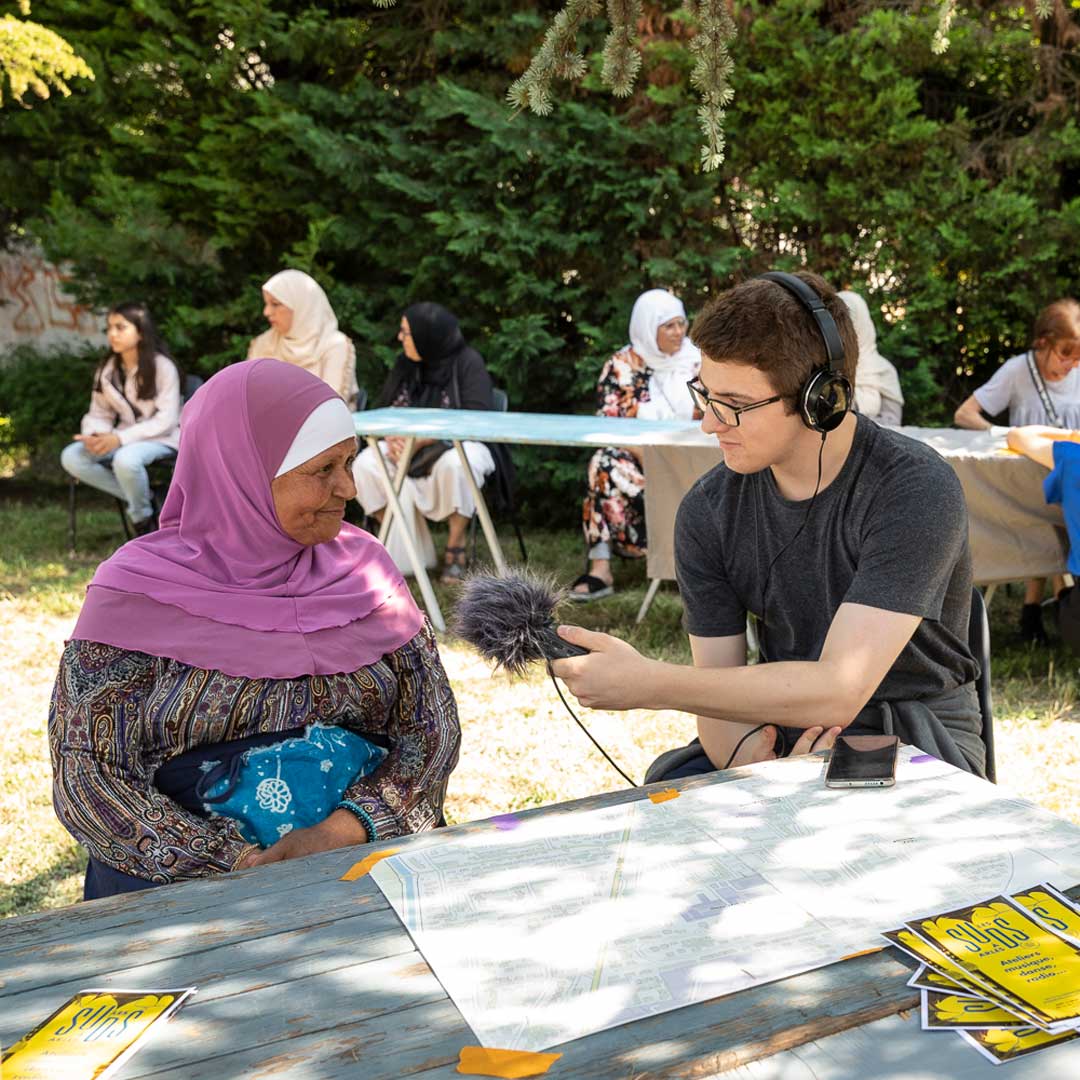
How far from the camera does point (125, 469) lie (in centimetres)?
780

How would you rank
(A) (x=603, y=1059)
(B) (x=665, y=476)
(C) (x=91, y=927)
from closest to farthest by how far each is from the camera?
1. (A) (x=603, y=1059)
2. (C) (x=91, y=927)
3. (B) (x=665, y=476)

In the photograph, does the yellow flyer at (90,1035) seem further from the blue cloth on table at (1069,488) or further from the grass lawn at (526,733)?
the blue cloth on table at (1069,488)

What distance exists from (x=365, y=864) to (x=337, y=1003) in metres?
0.33

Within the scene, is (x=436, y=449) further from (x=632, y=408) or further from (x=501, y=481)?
(x=632, y=408)

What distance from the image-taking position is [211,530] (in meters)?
2.34

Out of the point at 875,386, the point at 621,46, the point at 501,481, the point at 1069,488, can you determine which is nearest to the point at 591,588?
the point at 501,481

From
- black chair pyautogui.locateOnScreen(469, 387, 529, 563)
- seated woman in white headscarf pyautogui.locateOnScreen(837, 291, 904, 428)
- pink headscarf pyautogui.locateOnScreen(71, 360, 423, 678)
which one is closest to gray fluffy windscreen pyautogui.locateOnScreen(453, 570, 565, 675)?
pink headscarf pyautogui.locateOnScreen(71, 360, 423, 678)

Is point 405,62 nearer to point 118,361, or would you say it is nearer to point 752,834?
point 118,361

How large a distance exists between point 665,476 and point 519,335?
3.68 meters

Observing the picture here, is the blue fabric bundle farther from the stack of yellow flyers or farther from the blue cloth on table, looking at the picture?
the blue cloth on table

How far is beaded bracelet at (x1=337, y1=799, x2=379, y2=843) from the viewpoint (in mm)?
2230

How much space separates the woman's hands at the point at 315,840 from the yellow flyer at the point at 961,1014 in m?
1.14

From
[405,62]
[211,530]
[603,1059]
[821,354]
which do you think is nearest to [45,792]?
[211,530]

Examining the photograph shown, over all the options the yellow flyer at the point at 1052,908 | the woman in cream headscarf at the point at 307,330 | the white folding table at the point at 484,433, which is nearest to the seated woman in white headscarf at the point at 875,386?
the white folding table at the point at 484,433
